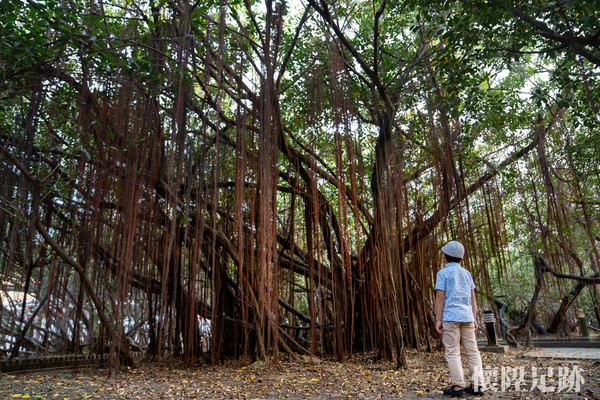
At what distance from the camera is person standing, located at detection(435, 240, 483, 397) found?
2.23 metres

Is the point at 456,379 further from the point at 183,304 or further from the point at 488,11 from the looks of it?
the point at 183,304

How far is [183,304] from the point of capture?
4.26 m

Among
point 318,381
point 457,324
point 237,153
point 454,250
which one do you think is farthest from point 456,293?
point 237,153

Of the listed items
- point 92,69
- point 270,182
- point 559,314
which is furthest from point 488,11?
point 559,314

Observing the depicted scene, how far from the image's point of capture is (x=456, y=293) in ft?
7.70

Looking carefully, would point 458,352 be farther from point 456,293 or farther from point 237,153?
point 237,153

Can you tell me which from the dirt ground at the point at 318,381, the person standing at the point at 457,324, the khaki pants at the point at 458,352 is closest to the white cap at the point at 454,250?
the person standing at the point at 457,324

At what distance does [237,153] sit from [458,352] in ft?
6.48

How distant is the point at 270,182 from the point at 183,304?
186cm

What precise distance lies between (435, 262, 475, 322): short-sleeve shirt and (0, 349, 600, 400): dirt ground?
415 millimetres

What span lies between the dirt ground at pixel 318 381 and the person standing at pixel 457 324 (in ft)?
0.46
